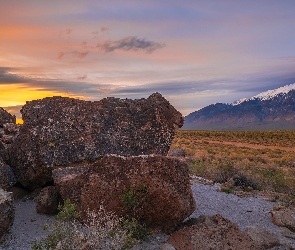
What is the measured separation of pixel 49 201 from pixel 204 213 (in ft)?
14.9

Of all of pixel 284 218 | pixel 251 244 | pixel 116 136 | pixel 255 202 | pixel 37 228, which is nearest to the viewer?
pixel 251 244

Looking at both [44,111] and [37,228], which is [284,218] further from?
[44,111]

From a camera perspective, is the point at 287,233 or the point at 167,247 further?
the point at 287,233

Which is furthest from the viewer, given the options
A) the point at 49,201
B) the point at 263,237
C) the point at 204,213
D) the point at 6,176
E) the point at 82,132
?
the point at 82,132

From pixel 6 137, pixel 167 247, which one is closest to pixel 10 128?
pixel 6 137

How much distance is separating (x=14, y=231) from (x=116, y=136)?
157 inches

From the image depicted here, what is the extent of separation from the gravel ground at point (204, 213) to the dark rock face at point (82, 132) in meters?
1.36

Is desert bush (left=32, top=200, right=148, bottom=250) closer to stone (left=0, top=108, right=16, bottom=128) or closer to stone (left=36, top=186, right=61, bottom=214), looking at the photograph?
stone (left=36, top=186, right=61, bottom=214)

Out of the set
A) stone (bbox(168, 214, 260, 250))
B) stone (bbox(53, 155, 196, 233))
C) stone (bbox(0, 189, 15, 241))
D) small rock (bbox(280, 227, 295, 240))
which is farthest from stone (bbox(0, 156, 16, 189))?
small rock (bbox(280, 227, 295, 240))

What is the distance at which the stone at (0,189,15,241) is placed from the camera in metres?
8.69

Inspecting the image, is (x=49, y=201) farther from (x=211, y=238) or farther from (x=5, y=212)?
(x=211, y=238)

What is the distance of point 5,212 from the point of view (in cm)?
875

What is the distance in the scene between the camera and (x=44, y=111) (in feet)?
39.2

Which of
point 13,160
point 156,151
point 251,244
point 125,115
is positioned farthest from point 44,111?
point 251,244
